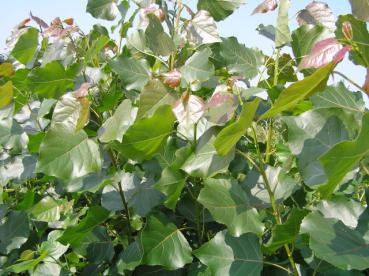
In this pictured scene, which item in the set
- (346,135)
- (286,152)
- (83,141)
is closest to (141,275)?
(83,141)

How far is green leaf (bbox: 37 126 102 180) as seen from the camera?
3.96ft

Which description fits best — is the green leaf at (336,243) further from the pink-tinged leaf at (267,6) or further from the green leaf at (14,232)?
the green leaf at (14,232)

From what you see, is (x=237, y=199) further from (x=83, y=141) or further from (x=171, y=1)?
(x=171, y=1)

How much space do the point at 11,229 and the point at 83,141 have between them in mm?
885

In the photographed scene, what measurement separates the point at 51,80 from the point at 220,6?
591mm

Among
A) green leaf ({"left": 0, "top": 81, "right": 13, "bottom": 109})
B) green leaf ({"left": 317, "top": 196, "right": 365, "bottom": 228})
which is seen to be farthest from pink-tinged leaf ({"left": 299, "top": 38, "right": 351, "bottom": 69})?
green leaf ({"left": 0, "top": 81, "right": 13, "bottom": 109})

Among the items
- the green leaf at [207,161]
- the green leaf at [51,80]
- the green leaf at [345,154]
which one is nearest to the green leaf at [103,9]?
the green leaf at [51,80]

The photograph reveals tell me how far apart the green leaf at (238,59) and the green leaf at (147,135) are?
38 cm

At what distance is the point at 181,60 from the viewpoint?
147 centimetres

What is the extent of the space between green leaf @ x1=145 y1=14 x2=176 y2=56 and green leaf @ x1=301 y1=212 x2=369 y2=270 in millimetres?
591

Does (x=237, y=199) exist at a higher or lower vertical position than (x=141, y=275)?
higher

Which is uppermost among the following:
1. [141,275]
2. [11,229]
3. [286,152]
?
[286,152]

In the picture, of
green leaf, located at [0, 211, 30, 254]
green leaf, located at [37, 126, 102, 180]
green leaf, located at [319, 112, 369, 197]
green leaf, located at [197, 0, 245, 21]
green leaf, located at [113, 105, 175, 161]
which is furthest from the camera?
green leaf, located at [0, 211, 30, 254]

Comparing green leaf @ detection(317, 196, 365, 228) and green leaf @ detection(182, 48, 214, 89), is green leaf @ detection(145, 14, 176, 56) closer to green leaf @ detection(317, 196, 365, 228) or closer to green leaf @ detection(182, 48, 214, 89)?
green leaf @ detection(182, 48, 214, 89)
